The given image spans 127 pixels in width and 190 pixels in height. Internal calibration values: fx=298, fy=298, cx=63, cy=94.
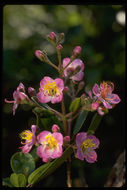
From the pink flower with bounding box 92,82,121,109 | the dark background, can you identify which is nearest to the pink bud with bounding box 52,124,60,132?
the pink flower with bounding box 92,82,121,109

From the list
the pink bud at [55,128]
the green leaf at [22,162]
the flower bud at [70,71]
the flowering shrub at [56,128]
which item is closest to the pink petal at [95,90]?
the flowering shrub at [56,128]

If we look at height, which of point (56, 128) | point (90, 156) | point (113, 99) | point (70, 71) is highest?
point (70, 71)

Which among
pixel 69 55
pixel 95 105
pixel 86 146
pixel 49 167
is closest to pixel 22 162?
pixel 49 167

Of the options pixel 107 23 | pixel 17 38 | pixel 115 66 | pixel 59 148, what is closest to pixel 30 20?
pixel 17 38

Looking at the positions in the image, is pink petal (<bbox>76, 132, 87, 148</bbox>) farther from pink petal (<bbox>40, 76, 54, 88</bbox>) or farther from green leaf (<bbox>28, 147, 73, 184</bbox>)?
pink petal (<bbox>40, 76, 54, 88</bbox>)

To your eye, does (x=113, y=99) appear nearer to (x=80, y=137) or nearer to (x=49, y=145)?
(x=80, y=137)

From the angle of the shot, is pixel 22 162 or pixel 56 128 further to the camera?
pixel 22 162

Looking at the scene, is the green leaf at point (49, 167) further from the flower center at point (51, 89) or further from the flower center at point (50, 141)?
the flower center at point (51, 89)

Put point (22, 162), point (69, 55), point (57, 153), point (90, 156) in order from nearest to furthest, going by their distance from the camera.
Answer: point (57, 153)
point (90, 156)
point (22, 162)
point (69, 55)
